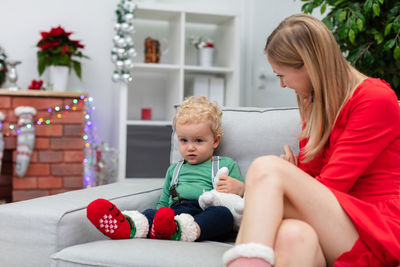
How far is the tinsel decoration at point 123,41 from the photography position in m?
3.21

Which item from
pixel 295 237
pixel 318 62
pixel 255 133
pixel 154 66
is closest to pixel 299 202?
pixel 295 237

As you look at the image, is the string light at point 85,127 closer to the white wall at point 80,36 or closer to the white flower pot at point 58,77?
the white flower pot at point 58,77

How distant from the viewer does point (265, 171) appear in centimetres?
104

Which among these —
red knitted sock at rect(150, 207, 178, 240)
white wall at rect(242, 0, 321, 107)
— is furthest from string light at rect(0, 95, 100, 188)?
red knitted sock at rect(150, 207, 178, 240)

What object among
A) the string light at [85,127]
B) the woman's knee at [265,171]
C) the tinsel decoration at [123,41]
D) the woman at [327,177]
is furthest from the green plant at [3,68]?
the woman's knee at [265,171]

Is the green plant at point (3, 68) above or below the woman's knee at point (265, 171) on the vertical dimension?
above

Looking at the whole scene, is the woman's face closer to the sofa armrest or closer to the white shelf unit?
the sofa armrest

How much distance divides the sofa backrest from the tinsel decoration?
1625mm

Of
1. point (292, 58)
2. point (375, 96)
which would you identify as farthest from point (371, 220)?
point (292, 58)

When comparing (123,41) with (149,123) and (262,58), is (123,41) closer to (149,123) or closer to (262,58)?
(149,123)

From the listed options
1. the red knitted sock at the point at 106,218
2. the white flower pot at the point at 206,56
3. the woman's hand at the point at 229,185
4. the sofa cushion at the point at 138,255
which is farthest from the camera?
the white flower pot at the point at 206,56

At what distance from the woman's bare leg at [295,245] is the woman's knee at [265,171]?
0.10 metres

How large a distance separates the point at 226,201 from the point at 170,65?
6.92ft

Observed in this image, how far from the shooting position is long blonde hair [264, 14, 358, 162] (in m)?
1.15
